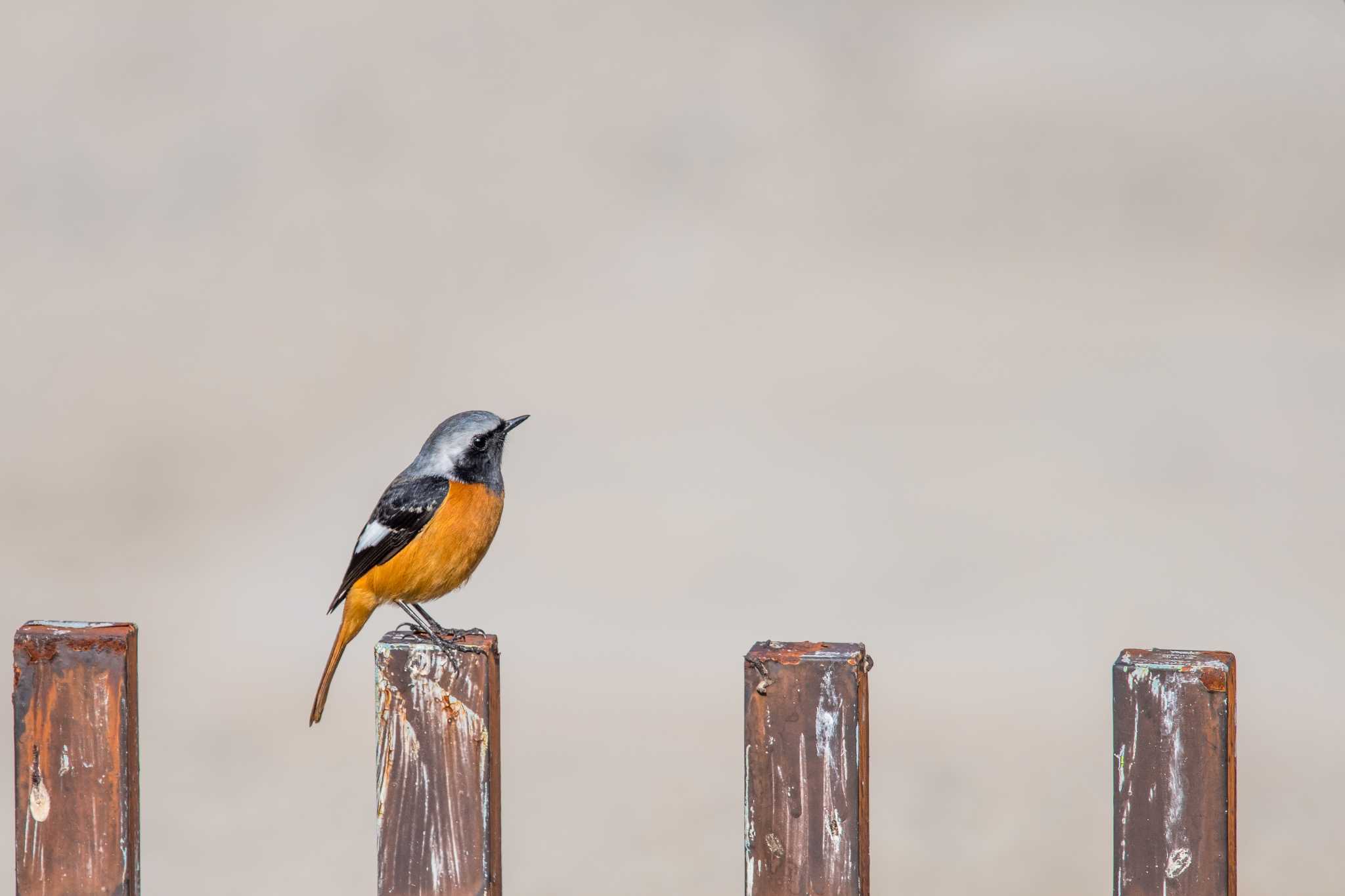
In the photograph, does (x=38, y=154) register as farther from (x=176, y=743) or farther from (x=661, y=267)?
(x=176, y=743)

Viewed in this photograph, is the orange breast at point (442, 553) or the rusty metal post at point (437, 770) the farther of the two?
the orange breast at point (442, 553)

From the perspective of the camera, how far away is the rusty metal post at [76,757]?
2.89 metres

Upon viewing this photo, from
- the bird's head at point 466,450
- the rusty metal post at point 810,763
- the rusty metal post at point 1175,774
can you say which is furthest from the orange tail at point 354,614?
the rusty metal post at point 1175,774

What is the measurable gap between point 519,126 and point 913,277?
8.01 metres

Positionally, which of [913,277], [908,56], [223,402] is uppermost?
[908,56]

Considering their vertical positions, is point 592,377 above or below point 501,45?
below

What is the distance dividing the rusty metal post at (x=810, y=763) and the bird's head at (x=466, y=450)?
2.61 metres

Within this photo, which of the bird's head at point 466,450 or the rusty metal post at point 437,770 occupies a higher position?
the bird's head at point 466,450

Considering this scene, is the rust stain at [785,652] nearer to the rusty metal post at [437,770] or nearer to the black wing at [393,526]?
the rusty metal post at [437,770]

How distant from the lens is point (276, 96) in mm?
25469

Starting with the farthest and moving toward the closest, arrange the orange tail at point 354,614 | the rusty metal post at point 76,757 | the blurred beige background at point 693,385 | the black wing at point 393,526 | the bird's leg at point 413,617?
the blurred beige background at point 693,385, the bird's leg at point 413,617, the black wing at point 393,526, the orange tail at point 354,614, the rusty metal post at point 76,757

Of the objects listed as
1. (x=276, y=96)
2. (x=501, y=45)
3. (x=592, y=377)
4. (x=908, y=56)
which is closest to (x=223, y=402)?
(x=592, y=377)

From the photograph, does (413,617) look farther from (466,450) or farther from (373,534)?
(466,450)

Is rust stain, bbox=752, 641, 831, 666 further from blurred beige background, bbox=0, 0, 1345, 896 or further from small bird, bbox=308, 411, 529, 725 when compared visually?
blurred beige background, bbox=0, 0, 1345, 896
